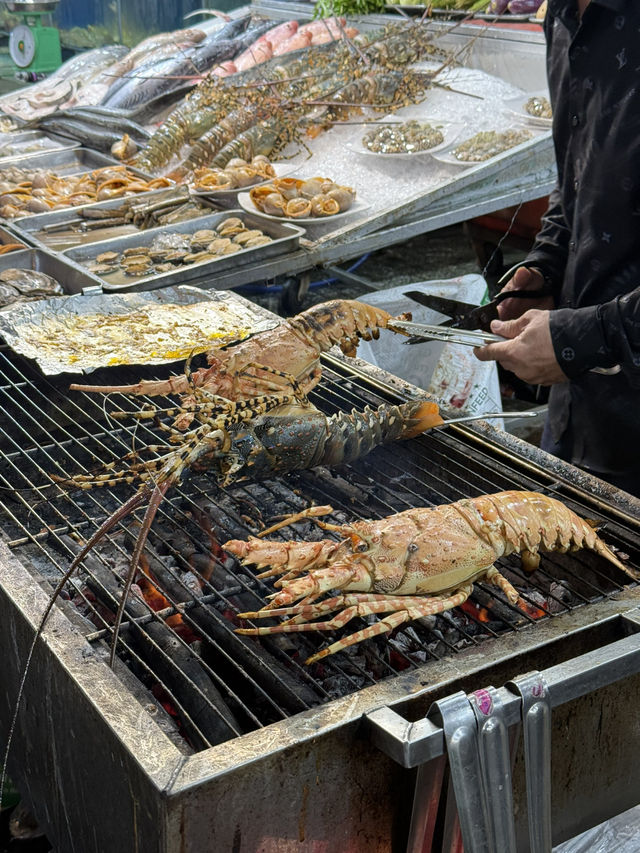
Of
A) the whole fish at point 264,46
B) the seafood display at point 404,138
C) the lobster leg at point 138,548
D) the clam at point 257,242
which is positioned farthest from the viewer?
the whole fish at point 264,46

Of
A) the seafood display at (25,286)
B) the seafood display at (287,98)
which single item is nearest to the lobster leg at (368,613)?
the seafood display at (25,286)

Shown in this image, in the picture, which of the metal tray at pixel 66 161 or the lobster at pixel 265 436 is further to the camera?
the metal tray at pixel 66 161

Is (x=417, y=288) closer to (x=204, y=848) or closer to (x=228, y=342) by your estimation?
(x=228, y=342)

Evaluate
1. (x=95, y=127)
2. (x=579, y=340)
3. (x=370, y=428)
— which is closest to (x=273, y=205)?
(x=370, y=428)

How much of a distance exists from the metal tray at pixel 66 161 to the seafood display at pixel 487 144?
2.65m

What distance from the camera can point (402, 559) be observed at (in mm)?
2252

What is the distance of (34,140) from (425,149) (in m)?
3.60

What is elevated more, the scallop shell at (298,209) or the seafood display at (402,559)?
the scallop shell at (298,209)

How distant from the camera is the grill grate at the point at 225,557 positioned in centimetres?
Result: 211

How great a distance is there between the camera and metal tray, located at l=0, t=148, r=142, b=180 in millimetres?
6851

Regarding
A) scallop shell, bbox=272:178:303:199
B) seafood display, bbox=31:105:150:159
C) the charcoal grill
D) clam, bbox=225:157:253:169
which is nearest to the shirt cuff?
the charcoal grill

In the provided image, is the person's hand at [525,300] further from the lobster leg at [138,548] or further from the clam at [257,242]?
the lobster leg at [138,548]

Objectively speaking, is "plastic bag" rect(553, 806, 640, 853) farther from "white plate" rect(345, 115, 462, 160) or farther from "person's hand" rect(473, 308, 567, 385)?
"white plate" rect(345, 115, 462, 160)

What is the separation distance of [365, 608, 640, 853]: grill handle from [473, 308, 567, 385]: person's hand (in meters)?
1.22
